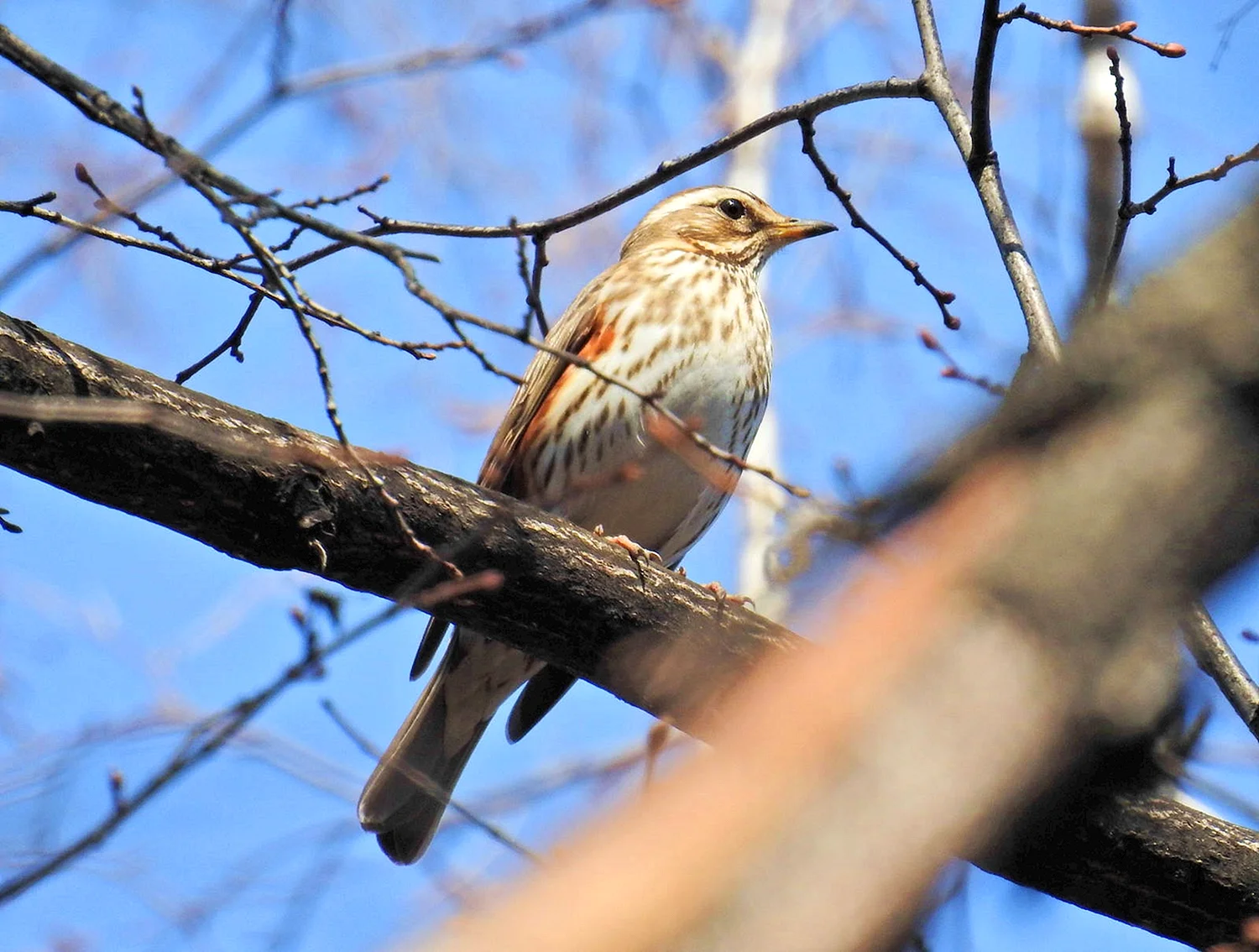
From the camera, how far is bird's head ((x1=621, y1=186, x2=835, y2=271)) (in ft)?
23.0

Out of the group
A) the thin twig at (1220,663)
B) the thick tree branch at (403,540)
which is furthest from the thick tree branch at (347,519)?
the thin twig at (1220,663)

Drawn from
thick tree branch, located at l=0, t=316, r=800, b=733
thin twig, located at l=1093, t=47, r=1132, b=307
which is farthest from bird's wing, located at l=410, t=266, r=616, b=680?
thin twig, located at l=1093, t=47, r=1132, b=307

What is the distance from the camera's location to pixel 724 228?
716cm

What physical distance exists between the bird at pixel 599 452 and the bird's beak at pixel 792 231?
3.01ft

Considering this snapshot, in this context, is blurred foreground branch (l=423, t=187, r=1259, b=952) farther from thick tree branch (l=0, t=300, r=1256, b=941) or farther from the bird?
the bird

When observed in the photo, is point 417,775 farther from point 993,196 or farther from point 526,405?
point 993,196

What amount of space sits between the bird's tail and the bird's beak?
9.23 feet

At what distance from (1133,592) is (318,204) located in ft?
9.85

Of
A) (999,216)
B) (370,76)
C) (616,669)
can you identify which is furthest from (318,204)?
(999,216)

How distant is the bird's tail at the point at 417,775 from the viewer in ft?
18.4

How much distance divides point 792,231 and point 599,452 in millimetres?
2053

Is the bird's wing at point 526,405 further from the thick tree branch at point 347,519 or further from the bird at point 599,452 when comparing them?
the thick tree branch at point 347,519

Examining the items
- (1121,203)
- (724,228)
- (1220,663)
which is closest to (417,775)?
(1220,663)

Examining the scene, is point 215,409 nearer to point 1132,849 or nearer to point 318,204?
point 318,204
